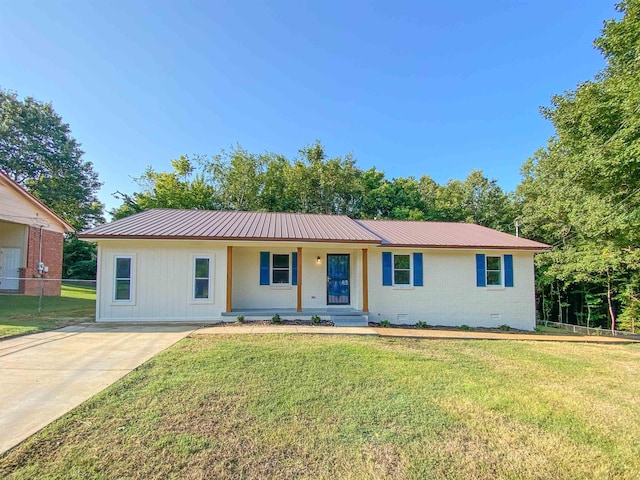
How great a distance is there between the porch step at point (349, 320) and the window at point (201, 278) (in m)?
4.19

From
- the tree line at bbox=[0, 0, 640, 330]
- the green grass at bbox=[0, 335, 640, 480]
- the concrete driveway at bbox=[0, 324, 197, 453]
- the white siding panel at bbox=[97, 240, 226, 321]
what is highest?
the tree line at bbox=[0, 0, 640, 330]

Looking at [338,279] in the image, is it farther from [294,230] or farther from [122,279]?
[122,279]

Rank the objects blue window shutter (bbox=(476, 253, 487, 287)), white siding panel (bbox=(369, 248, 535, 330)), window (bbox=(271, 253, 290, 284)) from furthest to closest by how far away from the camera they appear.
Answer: window (bbox=(271, 253, 290, 284)) → blue window shutter (bbox=(476, 253, 487, 287)) → white siding panel (bbox=(369, 248, 535, 330))

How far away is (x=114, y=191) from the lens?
26.1 metres

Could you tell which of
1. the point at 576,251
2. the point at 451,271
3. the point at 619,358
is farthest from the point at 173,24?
the point at 576,251

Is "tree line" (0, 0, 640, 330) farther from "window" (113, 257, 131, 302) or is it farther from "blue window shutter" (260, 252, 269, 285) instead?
"window" (113, 257, 131, 302)

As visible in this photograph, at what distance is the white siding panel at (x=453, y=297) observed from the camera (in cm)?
1135

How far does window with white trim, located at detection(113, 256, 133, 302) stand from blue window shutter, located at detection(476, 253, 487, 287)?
11.9m

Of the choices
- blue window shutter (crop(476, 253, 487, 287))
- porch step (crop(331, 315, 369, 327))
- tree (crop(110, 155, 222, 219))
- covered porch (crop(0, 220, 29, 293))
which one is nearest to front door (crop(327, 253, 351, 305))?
porch step (crop(331, 315, 369, 327))

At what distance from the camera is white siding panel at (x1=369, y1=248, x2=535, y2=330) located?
37.2ft

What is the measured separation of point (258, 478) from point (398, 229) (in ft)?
38.8

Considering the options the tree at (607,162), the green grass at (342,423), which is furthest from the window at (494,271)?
the green grass at (342,423)

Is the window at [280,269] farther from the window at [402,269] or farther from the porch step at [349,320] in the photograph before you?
the window at [402,269]

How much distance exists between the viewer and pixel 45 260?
1791 cm
